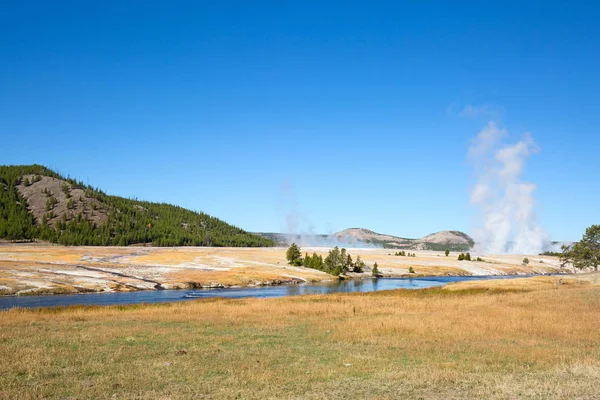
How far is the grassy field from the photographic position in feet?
46.3

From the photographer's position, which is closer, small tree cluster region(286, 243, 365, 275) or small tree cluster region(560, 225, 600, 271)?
small tree cluster region(560, 225, 600, 271)

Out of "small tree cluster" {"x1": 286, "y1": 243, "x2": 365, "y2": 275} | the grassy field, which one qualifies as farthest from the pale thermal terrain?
the grassy field

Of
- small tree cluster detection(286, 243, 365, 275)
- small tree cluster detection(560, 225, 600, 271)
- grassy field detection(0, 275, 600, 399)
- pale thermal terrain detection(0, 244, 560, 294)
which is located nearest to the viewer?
grassy field detection(0, 275, 600, 399)

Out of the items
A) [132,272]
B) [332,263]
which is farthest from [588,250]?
[132,272]

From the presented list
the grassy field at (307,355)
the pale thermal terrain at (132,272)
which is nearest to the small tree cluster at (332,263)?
the pale thermal terrain at (132,272)

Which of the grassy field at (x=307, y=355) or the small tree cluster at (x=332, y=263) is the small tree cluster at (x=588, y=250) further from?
the grassy field at (x=307, y=355)

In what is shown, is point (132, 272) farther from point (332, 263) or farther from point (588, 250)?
point (588, 250)

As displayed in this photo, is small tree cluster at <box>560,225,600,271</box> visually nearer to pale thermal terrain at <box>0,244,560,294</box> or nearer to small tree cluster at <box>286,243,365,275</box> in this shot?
pale thermal terrain at <box>0,244,560,294</box>

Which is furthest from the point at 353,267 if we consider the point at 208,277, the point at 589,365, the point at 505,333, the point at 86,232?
the point at 86,232

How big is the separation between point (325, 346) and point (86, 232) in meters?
199

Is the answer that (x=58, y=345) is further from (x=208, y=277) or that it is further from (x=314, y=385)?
(x=208, y=277)

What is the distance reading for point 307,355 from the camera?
770 inches

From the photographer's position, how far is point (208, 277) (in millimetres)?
86312

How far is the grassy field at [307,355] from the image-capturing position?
14109mm
